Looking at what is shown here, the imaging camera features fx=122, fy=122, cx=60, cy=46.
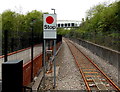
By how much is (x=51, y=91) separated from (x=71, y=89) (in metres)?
0.92

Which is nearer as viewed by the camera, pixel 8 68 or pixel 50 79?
pixel 8 68

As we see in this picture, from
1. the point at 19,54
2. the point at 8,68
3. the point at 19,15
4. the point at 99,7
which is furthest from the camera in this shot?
the point at 99,7

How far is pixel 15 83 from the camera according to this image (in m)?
3.16

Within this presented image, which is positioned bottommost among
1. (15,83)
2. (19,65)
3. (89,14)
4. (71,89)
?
(71,89)

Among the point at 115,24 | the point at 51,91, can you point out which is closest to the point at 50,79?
the point at 51,91

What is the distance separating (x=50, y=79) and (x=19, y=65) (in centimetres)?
380

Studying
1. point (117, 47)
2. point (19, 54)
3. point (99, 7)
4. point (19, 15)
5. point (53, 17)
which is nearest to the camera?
point (19, 54)

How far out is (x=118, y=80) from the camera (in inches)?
263

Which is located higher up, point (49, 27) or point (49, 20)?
point (49, 20)

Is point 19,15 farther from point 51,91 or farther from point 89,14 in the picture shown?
point 51,91

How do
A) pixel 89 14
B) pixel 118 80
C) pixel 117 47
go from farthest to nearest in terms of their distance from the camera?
pixel 89 14
pixel 117 47
pixel 118 80

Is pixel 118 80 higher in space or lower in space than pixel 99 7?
lower

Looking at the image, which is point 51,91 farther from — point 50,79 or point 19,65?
point 19,65

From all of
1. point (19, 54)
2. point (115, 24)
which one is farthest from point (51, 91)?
point (115, 24)
